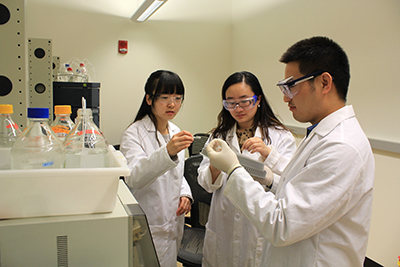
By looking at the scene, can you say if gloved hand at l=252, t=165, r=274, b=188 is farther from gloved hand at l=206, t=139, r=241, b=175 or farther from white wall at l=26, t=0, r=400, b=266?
white wall at l=26, t=0, r=400, b=266

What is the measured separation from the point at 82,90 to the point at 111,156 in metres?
2.52

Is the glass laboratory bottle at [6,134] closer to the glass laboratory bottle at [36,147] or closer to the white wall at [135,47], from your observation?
the glass laboratory bottle at [36,147]

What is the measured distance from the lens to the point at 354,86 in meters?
2.73

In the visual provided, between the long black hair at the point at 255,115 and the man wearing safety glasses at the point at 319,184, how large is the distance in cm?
60

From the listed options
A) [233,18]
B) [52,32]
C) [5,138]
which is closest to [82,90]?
[52,32]

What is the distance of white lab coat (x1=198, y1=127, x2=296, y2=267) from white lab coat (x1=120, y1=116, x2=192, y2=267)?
20cm

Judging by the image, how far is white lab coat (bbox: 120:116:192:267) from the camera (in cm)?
151

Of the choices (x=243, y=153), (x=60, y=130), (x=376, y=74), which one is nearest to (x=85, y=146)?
(x=60, y=130)

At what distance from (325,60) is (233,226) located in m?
0.96

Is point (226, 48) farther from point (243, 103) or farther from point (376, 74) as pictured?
point (243, 103)

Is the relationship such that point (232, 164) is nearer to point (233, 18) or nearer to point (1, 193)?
point (1, 193)

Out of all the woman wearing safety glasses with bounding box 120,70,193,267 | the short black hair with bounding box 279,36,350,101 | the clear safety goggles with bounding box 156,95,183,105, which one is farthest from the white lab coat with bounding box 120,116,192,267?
the short black hair with bounding box 279,36,350,101

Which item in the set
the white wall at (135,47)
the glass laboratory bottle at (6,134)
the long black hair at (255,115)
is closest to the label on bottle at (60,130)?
the glass laboratory bottle at (6,134)

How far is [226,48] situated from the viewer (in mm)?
5039
